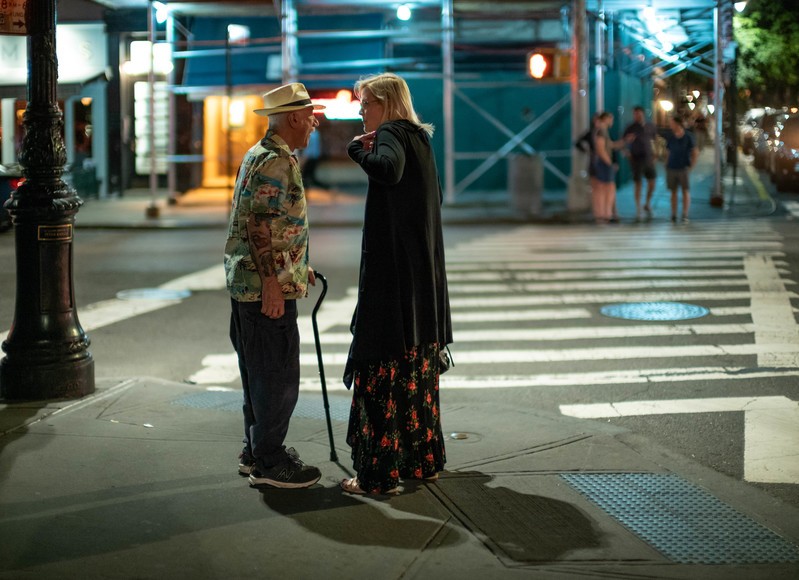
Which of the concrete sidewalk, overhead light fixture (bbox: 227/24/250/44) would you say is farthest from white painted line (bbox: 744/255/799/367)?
overhead light fixture (bbox: 227/24/250/44)

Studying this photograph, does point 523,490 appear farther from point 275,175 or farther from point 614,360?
point 614,360

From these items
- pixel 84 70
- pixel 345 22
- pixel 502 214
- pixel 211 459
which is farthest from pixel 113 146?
pixel 211 459

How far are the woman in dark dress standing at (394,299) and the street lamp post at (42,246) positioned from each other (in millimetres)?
2557

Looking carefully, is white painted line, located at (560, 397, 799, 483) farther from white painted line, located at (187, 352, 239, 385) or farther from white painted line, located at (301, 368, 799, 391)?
white painted line, located at (187, 352, 239, 385)

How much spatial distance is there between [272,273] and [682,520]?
2.12 m

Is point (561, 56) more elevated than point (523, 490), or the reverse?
point (561, 56)

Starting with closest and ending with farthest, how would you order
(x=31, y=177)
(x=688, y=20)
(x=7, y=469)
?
(x=7, y=469) < (x=31, y=177) < (x=688, y=20)

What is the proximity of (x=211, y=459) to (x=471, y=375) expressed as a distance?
10.2 ft

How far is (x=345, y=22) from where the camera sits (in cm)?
2794

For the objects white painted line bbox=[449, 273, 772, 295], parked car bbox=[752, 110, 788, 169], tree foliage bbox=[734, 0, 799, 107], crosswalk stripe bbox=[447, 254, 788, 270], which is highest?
tree foliage bbox=[734, 0, 799, 107]

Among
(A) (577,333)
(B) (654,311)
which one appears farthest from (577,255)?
(A) (577,333)

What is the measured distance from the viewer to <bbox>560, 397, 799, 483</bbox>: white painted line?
6250 millimetres

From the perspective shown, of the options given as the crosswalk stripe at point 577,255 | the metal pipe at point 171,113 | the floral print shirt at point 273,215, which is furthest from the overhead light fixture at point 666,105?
the floral print shirt at point 273,215

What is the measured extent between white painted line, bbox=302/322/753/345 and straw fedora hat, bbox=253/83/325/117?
15.7 feet
